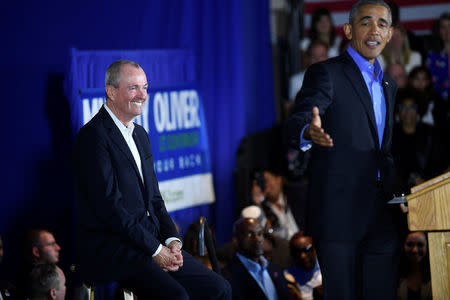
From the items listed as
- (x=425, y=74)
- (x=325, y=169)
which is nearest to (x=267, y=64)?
(x=425, y=74)

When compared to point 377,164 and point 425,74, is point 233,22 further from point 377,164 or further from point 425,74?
point 377,164

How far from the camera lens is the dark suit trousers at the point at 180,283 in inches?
117

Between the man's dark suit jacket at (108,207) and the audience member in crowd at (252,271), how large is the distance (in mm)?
1338

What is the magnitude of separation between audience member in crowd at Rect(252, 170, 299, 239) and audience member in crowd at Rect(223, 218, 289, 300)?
1.48 metres

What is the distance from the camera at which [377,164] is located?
2.86 metres

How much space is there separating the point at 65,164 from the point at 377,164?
8.05 feet

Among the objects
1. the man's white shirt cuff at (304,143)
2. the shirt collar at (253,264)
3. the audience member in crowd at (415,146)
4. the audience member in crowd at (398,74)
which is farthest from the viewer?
the audience member in crowd at (398,74)

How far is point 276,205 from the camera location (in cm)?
613

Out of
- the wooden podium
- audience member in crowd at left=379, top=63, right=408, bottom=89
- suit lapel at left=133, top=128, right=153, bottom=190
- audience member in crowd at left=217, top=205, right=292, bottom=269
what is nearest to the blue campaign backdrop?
audience member in crowd at left=217, top=205, right=292, bottom=269

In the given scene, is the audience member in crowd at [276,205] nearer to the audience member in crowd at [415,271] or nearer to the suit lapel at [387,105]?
the audience member in crowd at [415,271]

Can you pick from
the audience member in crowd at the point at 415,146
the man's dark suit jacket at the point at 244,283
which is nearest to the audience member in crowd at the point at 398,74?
the audience member in crowd at the point at 415,146

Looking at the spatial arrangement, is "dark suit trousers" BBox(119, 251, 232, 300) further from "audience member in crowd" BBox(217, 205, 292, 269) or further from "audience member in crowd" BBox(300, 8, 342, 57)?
"audience member in crowd" BBox(300, 8, 342, 57)

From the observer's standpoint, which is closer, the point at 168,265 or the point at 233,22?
the point at 168,265

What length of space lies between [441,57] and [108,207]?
4.80 m
